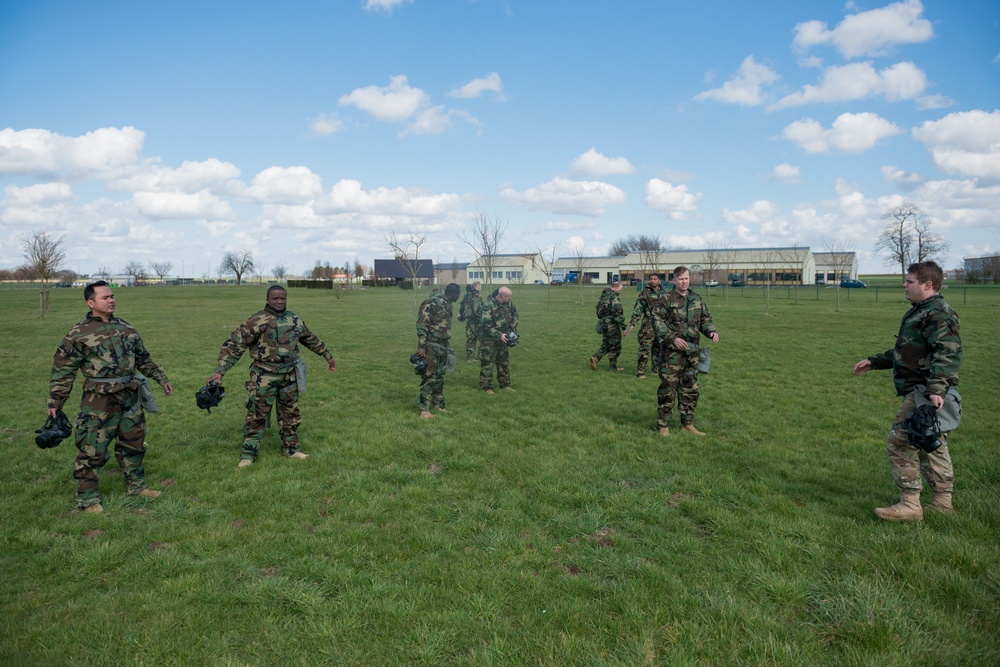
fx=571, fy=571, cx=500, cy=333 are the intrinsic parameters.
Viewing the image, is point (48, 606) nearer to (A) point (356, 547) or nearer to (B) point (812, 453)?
(A) point (356, 547)

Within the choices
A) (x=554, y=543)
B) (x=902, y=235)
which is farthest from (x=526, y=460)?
(x=902, y=235)

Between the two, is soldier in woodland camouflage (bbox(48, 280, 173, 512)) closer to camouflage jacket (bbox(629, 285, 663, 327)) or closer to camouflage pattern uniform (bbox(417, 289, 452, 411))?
camouflage pattern uniform (bbox(417, 289, 452, 411))

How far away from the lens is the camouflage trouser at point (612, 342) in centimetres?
1309

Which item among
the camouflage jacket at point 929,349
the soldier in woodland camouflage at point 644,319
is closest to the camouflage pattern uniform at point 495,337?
the soldier in woodland camouflage at point 644,319

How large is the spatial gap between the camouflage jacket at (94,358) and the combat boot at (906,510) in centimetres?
708

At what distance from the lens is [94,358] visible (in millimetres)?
5535

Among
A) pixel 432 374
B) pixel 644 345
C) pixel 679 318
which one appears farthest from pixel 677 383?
pixel 644 345

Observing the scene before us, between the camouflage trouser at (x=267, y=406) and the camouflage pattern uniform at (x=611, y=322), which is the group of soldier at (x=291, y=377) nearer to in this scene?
the camouflage trouser at (x=267, y=406)

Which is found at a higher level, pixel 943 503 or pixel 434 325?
pixel 434 325

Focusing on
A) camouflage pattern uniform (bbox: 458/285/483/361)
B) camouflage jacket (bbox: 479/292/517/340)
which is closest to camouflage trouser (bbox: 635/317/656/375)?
camouflage jacket (bbox: 479/292/517/340)

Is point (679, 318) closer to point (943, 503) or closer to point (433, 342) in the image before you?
point (943, 503)

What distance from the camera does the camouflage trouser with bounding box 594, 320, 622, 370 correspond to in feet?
43.0

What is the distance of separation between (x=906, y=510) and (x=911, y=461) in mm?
426

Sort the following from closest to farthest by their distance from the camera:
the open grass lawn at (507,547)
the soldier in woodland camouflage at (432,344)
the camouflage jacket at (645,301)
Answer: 1. the open grass lawn at (507,547)
2. the soldier in woodland camouflage at (432,344)
3. the camouflage jacket at (645,301)
